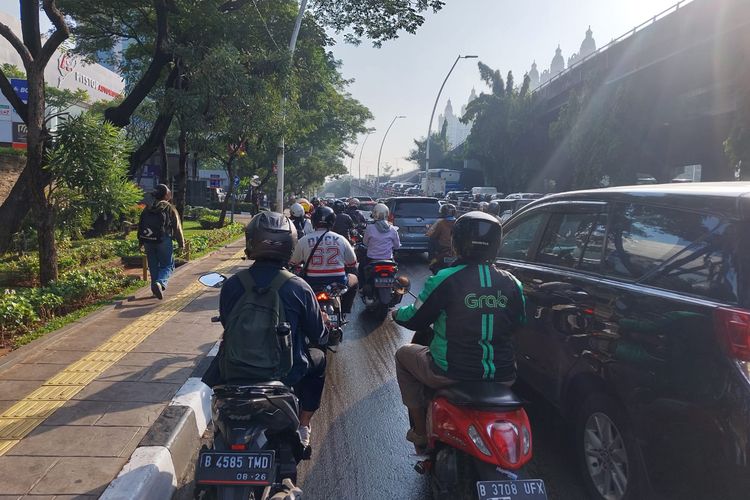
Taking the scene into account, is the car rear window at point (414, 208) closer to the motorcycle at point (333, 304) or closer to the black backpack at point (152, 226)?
the black backpack at point (152, 226)

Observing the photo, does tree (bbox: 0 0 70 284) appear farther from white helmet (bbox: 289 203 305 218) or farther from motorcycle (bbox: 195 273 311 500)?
motorcycle (bbox: 195 273 311 500)

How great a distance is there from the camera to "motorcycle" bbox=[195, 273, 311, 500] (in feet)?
7.99

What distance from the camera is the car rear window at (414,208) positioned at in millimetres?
15070

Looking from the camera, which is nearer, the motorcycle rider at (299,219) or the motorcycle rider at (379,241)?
the motorcycle rider at (379,241)

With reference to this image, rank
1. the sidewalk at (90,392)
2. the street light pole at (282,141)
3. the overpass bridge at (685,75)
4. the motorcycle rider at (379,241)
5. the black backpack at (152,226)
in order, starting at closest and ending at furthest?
the sidewalk at (90,392)
the black backpack at (152,226)
the motorcycle rider at (379,241)
the street light pole at (282,141)
the overpass bridge at (685,75)

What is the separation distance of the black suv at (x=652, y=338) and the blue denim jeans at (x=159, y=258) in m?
6.12

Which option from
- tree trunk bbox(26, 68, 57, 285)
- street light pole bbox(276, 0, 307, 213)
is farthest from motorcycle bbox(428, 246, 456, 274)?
street light pole bbox(276, 0, 307, 213)

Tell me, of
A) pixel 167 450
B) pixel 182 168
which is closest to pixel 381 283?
pixel 167 450

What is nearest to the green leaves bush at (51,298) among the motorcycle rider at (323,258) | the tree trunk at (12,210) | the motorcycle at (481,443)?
the tree trunk at (12,210)

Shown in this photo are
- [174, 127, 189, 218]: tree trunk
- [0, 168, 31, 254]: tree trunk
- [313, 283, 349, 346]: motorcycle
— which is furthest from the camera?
[174, 127, 189, 218]: tree trunk

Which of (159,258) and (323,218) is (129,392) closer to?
(323,218)

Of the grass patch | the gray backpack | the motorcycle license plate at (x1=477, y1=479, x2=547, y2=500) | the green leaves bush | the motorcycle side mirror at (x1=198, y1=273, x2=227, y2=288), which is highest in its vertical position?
the motorcycle side mirror at (x1=198, y1=273, x2=227, y2=288)

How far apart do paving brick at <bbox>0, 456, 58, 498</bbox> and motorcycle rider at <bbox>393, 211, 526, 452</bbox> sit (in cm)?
235

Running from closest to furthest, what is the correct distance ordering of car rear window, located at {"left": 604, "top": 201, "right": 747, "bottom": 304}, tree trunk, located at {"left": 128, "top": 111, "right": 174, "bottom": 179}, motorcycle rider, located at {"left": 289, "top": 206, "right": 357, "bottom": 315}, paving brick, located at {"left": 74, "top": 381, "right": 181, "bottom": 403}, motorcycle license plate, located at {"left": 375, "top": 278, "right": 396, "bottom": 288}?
1. car rear window, located at {"left": 604, "top": 201, "right": 747, "bottom": 304}
2. paving brick, located at {"left": 74, "top": 381, "right": 181, "bottom": 403}
3. motorcycle rider, located at {"left": 289, "top": 206, "right": 357, "bottom": 315}
4. motorcycle license plate, located at {"left": 375, "top": 278, "right": 396, "bottom": 288}
5. tree trunk, located at {"left": 128, "top": 111, "right": 174, "bottom": 179}
